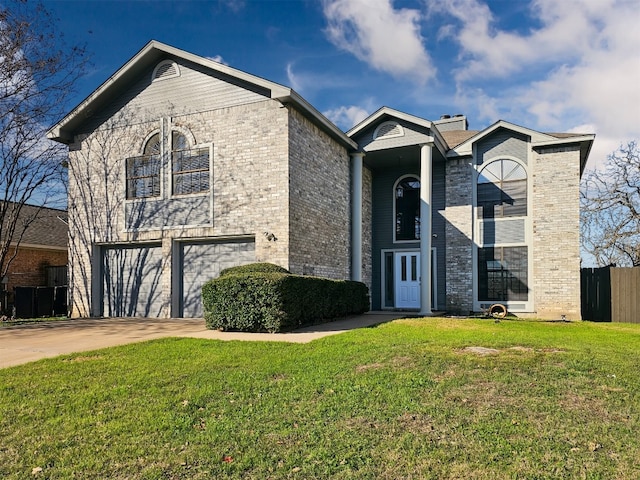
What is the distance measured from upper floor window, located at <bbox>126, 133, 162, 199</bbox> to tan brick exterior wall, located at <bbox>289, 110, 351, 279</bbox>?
4466mm

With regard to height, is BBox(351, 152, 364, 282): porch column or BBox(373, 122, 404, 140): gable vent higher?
BBox(373, 122, 404, 140): gable vent

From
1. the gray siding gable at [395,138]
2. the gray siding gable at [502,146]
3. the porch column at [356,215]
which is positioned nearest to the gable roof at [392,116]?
the gray siding gable at [395,138]

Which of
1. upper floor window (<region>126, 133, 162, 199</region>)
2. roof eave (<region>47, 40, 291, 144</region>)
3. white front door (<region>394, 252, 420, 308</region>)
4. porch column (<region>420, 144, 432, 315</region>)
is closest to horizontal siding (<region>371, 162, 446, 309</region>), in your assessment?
white front door (<region>394, 252, 420, 308</region>)

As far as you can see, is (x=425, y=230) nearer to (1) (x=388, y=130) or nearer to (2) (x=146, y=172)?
(1) (x=388, y=130)

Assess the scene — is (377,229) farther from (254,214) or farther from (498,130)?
(254,214)

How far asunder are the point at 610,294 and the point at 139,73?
16634 mm

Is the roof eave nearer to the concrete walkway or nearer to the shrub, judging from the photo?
the shrub

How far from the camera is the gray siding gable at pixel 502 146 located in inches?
639

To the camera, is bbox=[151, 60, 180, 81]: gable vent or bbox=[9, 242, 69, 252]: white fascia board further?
bbox=[9, 242, 69, 252]: white fascia board

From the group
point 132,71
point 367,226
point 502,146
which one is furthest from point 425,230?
point 132,71

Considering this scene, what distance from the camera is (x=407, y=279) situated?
17562mm

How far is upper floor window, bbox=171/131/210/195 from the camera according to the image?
43.5 feet

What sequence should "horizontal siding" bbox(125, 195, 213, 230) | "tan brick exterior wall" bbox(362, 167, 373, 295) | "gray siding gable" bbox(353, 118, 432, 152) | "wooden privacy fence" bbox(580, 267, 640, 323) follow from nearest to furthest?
"horizontal siding" bbox(125, 195, 213, 230) → "wooden privacy fence" bbox(580, 267, 640, 323) → "gray siding gable" bbox(353, 118, 432, 152) → "tan brick exterior wall" bbox(362, 167, 373, 295)

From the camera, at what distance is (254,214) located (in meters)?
12.4
